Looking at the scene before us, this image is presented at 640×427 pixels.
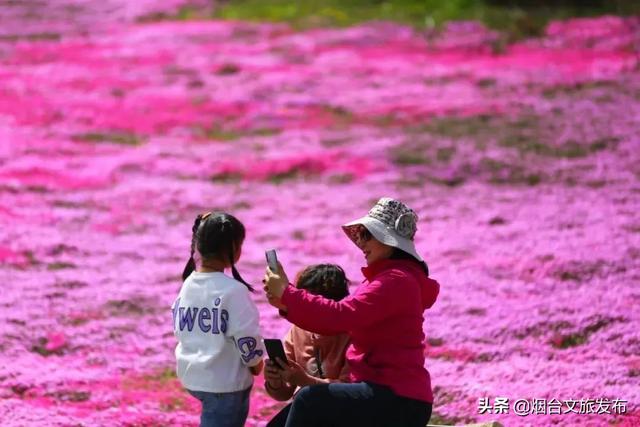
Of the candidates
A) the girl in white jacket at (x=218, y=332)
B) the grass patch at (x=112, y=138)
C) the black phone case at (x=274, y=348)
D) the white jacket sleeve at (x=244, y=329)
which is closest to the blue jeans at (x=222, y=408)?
the girl in white jacket at (x=218, y=332)

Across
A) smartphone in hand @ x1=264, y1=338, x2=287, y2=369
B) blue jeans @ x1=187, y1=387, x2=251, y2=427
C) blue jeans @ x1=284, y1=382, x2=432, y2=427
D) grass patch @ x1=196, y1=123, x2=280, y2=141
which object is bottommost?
grass patch @ x1=196, y1=123, x2=280, y2=141

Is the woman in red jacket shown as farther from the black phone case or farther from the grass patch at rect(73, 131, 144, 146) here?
the grass patch at rect(73, 131, 144, 146)

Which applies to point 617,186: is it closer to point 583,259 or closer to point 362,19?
point 583,259

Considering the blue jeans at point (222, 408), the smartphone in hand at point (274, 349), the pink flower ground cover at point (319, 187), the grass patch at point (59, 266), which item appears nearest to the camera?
the smartphone in hand at point (274, 349)

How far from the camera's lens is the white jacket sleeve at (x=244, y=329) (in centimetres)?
568

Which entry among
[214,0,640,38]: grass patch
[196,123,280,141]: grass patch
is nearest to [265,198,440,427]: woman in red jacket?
[196,123,280,141]: grass patch

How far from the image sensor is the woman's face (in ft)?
18.7

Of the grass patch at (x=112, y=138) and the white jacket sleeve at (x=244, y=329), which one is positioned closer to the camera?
the white jacket sleeve at (x=244, y=329)

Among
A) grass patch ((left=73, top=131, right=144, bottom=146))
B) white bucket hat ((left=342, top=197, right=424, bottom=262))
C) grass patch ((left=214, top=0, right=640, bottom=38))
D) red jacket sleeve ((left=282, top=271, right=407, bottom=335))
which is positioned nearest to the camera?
red jacket sleeve ((left=282, top=271, right=407, bottom=335))

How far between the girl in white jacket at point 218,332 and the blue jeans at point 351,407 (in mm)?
398

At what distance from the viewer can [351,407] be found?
5.48 meters

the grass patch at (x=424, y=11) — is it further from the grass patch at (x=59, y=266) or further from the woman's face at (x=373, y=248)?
the woman's face at (x=373, y=248)

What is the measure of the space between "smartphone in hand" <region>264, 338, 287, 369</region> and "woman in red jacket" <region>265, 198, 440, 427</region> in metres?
0.19

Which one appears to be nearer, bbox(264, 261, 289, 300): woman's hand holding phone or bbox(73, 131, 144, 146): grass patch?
bbox(264, 261, 289, 300): woman's hand holding phone
